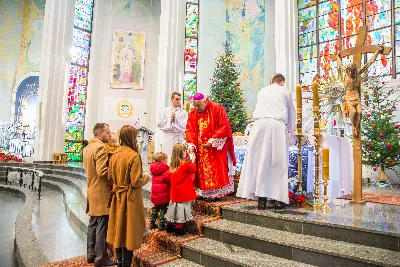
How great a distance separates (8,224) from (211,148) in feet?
13.0

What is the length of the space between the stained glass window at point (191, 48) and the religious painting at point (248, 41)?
1668mm

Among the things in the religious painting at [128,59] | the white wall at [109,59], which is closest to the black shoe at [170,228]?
the white wall at [109,59]

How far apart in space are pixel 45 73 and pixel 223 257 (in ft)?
40.6

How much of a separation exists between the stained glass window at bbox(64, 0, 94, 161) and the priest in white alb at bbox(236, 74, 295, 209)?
40.0ft

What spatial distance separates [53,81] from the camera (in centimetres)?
1267

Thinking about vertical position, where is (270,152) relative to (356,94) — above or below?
below

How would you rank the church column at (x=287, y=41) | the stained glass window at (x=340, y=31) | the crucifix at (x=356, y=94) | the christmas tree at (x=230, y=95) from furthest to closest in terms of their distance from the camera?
the christmas tree at (x=230, y=95)
the church column at (x=287, y=41)
the stained glass window at (x=340, y=31)
the crucifix at (x=356, y=94)

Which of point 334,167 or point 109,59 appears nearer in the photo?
point 334,167

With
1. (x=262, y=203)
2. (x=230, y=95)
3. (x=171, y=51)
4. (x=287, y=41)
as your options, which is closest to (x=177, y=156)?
(x=262, y=203)

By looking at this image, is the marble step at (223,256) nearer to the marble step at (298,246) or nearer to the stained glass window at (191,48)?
the marble step at (298,246)

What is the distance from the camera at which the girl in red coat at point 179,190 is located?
3514 mm

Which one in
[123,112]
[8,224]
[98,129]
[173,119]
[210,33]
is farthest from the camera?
[210,33]

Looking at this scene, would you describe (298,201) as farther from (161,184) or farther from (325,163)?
(161,184)

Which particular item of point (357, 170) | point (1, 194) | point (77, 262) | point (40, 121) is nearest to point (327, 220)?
point (357, 170)
